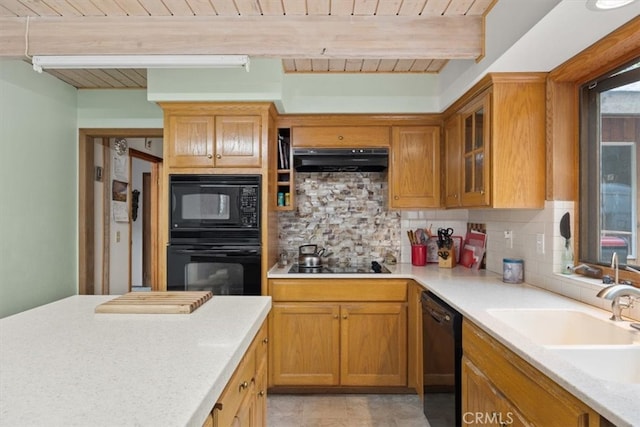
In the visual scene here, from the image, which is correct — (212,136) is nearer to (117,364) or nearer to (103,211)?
(103,211)

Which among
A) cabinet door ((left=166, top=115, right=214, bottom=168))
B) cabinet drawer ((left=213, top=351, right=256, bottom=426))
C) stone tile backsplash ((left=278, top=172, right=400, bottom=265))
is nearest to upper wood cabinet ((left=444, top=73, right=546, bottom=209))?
stone tile backsplash ((left=278, top=172, right=400, bottom=265))

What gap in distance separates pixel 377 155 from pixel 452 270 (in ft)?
3.43

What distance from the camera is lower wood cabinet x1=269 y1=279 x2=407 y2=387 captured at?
267 centimetres

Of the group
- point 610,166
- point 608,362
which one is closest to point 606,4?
point 610,166

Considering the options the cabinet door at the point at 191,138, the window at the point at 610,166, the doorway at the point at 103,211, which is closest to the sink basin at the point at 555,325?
the window at the point at 610,166

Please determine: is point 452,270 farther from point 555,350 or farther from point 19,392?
point 19,392

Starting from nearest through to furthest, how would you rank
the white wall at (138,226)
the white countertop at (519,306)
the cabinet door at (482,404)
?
the white countertop at (519,306) → the cabinet door at (482,404) → the white wall at (138,226)

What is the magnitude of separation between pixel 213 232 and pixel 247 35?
4.37 ft

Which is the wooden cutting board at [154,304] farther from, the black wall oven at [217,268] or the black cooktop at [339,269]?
the black cooktop at [339,269]

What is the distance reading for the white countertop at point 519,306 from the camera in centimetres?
88

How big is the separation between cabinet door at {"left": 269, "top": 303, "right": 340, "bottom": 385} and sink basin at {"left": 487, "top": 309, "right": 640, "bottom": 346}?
4.21 ft

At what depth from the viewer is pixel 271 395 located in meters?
2.74

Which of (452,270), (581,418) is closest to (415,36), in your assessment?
(452,270)

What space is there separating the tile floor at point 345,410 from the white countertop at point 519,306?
867mm
